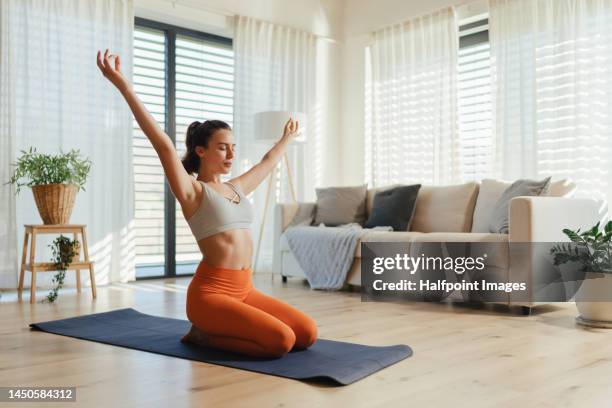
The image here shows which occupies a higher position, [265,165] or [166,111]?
[166,111]

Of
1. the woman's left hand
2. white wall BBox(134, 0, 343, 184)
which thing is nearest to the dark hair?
the woman's left hand

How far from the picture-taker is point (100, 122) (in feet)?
16.5

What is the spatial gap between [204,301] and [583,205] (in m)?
2.54

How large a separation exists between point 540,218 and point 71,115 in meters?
3.48

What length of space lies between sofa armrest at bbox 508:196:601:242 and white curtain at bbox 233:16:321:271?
277cm

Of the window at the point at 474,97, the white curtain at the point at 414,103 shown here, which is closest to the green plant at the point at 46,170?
the white curtain at the point at 414,103

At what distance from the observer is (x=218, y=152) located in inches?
100

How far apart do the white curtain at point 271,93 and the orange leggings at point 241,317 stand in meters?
3.42

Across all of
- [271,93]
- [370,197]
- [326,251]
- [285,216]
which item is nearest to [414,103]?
[370,197]

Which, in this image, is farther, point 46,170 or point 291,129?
point 46,170

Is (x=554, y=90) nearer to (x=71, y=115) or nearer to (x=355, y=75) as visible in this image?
(x=355, y=75)

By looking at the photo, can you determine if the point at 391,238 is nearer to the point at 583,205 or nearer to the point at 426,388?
the point at 583,205

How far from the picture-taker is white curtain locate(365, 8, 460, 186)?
5.62m

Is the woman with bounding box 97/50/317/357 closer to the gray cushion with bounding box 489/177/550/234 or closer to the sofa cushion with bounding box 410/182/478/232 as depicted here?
the gray cushion with bounding box 489/177/550/234
